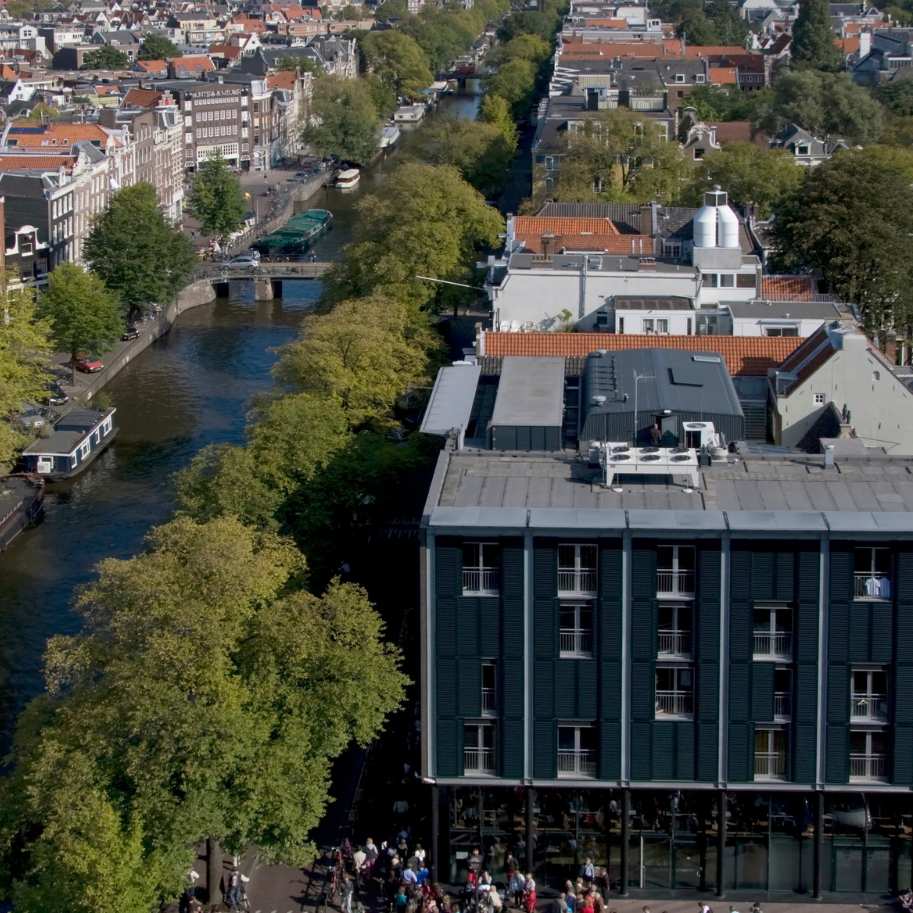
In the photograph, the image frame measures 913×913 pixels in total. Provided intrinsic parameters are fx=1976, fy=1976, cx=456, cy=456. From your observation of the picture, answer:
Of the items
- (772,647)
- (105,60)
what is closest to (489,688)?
(772,647)

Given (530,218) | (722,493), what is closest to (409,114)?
(530,218)

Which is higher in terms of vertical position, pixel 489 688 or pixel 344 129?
pixel 344 129

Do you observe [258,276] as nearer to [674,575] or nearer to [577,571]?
[577,571]

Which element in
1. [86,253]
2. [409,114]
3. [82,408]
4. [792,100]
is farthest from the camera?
[409,114]

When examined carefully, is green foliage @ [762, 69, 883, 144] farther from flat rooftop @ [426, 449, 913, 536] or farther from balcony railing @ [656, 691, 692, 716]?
balcony railing @ [656, 691, 692, 716]

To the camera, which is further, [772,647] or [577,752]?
[577,752]

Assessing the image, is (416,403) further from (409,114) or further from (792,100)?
(409,114)
